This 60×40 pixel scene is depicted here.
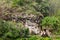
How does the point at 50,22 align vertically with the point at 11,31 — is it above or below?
above

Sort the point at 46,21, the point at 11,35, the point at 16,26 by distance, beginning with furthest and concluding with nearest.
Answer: the point at 46,21, the point at 16,26, the point at 11,35

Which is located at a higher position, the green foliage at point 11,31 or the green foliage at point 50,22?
the green foliage at point 50,22

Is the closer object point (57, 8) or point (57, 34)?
point (57, 34)

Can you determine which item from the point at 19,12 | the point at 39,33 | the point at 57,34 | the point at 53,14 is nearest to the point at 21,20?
the point at 19,12

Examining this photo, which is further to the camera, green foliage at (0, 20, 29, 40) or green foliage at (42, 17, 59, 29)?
green foliage at (42, 17, 59, 29)

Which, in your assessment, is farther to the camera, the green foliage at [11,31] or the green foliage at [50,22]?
the green foliage at [50,22]

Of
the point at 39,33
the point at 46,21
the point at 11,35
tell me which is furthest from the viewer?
the point at 46,21

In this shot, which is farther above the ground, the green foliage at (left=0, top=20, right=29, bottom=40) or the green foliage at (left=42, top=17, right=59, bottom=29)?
the green foliage at (left=42, top=17, right=59, bottom=29)

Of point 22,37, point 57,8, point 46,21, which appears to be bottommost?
point 22,37

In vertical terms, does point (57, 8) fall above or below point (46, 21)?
above

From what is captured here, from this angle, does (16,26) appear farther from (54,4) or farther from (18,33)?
(54,4)

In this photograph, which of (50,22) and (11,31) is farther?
(50,22)
